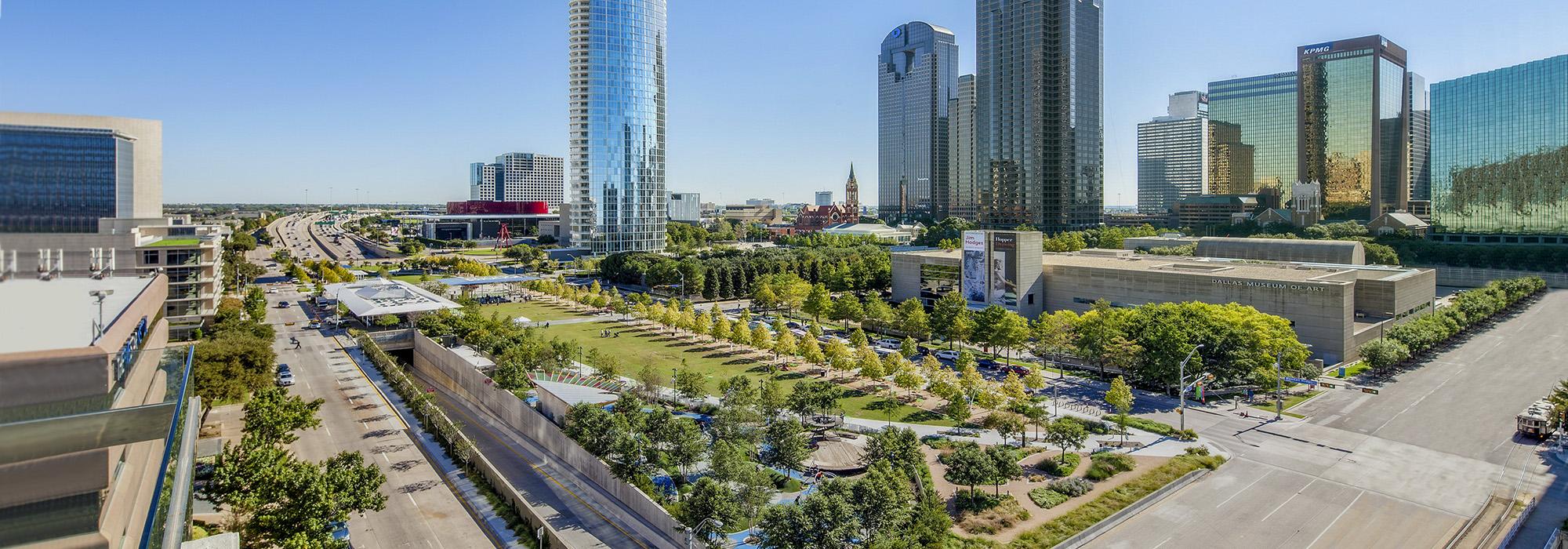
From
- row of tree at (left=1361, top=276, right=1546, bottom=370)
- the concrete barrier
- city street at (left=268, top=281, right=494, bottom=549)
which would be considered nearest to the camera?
the concrete barrier

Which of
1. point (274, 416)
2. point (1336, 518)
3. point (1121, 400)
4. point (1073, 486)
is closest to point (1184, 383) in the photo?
point (1121, 400)

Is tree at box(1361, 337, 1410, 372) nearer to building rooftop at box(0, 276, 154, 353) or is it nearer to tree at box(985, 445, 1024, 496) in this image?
tree at box(985, 445, 1024, 496)

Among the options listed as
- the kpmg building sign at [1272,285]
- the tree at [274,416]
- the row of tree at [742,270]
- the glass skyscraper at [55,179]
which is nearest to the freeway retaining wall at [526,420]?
the tree at [274,416]

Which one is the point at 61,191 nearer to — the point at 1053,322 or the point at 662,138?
the point at 1053,322

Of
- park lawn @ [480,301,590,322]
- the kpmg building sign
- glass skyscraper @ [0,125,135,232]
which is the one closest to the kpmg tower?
park lawn @ [480,301,590,322]

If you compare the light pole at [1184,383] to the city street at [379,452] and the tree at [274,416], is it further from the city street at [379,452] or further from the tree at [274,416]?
the tree at [274,416]

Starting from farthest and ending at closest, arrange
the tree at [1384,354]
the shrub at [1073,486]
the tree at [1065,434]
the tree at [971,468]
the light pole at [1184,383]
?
the tree at [1384,354] < the light pole at [1184,383] < the tree at [1065,434] < the shrub at [1073,486] < the tree at [971,468]
